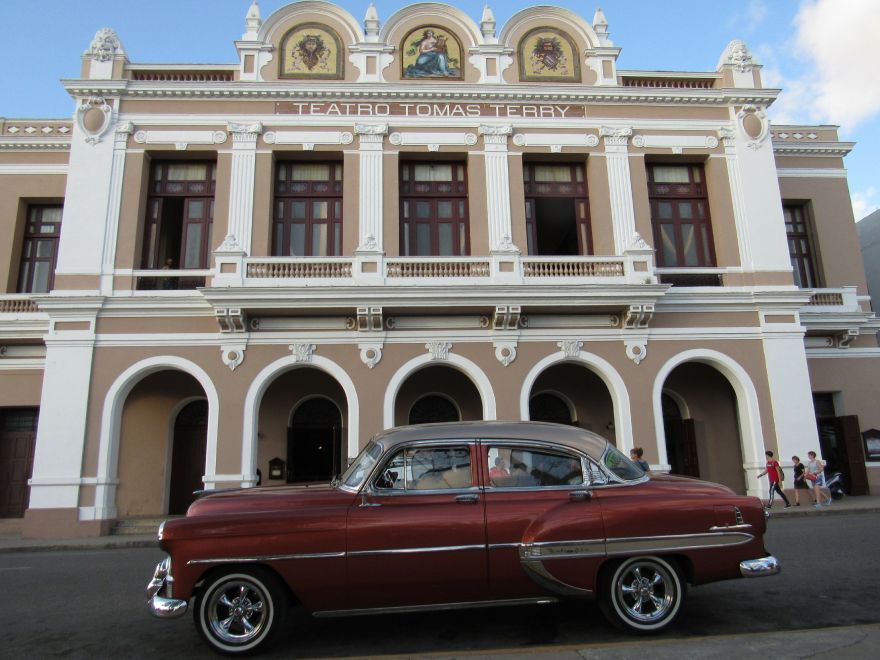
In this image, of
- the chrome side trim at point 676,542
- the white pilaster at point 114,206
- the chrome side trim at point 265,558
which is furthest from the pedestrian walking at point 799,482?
the white pilaster at point 114,206

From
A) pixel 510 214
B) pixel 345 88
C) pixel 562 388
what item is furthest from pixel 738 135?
pixel 345 88

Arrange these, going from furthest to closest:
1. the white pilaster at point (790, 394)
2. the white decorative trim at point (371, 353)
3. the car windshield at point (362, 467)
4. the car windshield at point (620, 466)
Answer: the white pilaster at point (790, 394)
the white decorative trim at point (371, 353)
the car windshield at point (620, 466)
the car windshield at point (362, 467)

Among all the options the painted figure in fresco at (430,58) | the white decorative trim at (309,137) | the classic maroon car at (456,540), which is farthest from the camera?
the painted figure in fresco at (430,58)

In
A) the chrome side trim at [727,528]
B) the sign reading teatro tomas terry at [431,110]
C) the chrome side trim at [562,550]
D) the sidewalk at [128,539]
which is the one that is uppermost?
the sign reading teatro tomas terry at [431,110]

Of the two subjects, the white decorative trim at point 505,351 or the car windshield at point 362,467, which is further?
the white decorative trim at point 505,351

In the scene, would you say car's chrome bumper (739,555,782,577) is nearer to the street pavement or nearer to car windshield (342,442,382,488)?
the street pavement

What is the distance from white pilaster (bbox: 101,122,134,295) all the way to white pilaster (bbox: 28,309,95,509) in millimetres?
1009

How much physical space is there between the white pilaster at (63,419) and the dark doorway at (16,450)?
3.20m

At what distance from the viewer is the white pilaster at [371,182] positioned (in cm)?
1576

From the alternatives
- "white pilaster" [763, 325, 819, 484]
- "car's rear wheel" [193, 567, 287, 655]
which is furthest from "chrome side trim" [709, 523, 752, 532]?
"white pilaster" [763, 325, 819, 484]

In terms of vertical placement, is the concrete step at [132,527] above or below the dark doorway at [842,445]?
below

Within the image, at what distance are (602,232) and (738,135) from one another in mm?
4826

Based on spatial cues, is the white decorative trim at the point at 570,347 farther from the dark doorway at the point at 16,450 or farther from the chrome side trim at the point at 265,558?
the dark doorway at the point at 16,450

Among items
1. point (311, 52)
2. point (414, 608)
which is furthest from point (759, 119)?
point (414, 608)
